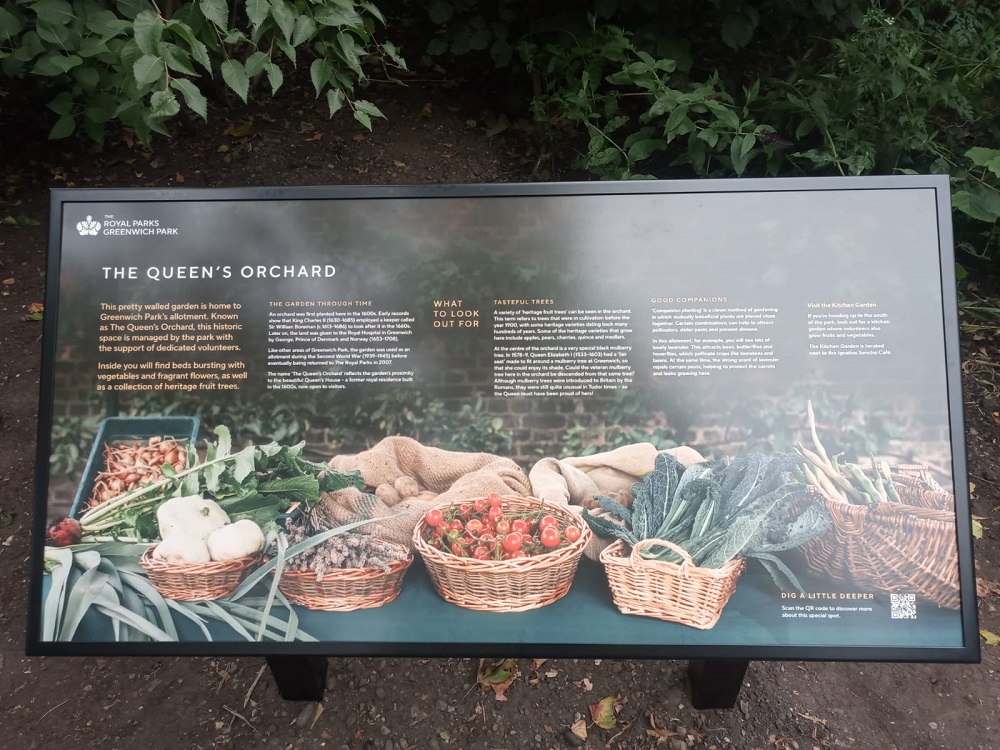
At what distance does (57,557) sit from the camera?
1854 millimetres

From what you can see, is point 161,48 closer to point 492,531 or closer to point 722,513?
point 492,531

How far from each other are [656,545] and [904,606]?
0.73 meters

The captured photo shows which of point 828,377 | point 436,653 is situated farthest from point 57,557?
point 828,377

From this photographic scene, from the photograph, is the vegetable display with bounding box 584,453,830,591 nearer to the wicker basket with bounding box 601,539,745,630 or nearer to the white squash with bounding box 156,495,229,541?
the wicker basket with bounding box 601,539,745,630

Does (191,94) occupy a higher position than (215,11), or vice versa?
(215,11)

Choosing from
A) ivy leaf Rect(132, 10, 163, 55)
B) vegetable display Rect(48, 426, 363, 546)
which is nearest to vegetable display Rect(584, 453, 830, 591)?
vegetable display Rect(48, 426, 363, 546)

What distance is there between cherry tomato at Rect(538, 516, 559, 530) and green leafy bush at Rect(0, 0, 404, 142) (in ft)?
4.86

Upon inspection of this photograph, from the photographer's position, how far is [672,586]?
70.2 inches

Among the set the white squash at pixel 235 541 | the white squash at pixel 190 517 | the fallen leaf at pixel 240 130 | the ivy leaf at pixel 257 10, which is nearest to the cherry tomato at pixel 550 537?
the white squash at pixel 235 541

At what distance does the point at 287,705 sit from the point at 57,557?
3.42ft

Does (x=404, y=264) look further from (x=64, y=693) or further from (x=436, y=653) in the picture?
(x=64, y=693)

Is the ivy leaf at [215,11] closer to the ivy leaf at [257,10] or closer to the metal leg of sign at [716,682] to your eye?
the ivy leaf at [257,10]

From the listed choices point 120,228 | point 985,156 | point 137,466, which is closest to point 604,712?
point 137,466

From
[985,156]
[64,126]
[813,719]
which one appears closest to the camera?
[813,719]
